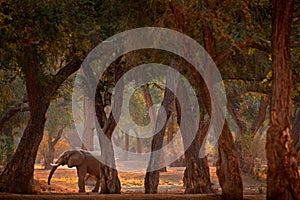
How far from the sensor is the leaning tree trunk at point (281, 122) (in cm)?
1298

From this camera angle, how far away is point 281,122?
515 inches

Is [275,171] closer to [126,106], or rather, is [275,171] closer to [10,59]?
[10,59]

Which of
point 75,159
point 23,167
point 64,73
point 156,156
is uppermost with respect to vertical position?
point 64,73

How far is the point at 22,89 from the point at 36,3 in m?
21.9

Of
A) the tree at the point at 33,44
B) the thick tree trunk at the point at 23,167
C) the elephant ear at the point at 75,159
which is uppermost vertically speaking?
the tree at the point at 33,44

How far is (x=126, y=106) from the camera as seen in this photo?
182 feet

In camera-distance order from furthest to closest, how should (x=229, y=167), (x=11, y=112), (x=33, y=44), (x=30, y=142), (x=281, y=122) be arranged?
(x=11, y=112) → (x=30, y=142) → (x=33, y=44) → (x=229, y=167) → (x=281, y=122)

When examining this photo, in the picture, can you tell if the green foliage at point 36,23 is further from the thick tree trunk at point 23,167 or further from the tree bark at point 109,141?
the tree bark at point 109,141

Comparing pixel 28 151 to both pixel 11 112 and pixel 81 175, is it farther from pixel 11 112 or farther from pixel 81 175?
pixel 81 175

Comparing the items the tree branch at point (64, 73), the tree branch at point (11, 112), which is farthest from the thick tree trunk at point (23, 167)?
the tree branch at point (11, 112)

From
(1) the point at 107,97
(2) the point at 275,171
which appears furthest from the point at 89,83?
(2) the point at 275,171

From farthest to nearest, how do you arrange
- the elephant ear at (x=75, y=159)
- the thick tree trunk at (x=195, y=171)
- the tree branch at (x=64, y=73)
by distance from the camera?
the elephant ear at (x=75, y=159)
the thick tree trunk at (x=195, y=171)
the tree branch at (x=64, y=73)

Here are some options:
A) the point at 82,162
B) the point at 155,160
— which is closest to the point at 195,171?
the point at 155,160

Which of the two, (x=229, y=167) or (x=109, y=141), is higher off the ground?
(x=109, y=141)
